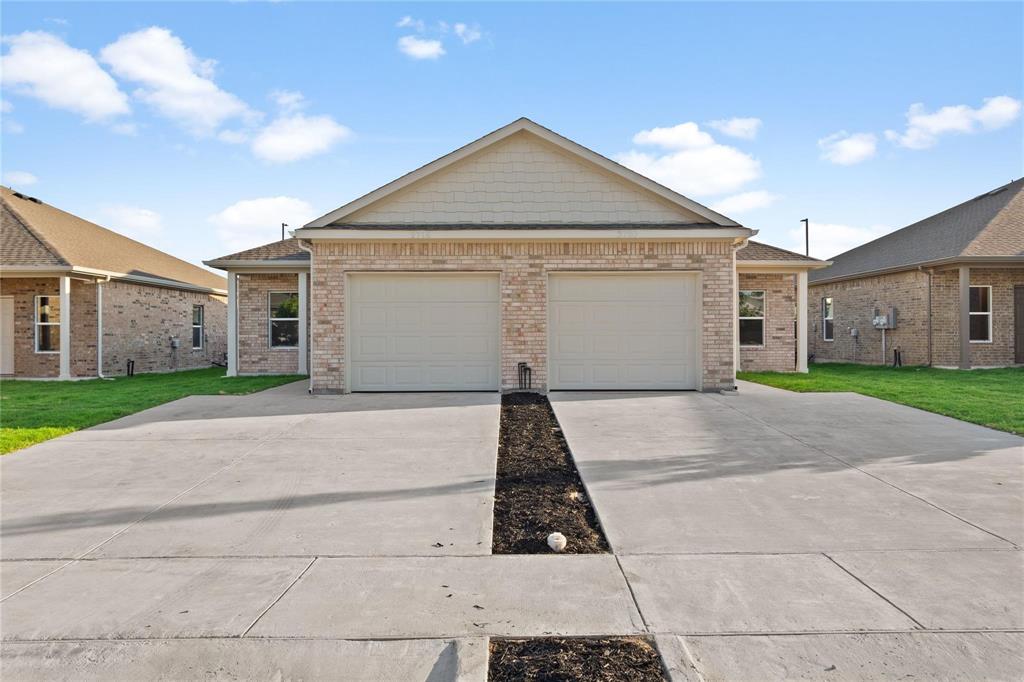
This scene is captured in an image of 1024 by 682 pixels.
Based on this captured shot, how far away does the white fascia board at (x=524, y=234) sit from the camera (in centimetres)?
1205

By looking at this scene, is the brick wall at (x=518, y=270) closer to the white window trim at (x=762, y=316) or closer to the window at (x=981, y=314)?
the white window trim at (x=762, y=316)

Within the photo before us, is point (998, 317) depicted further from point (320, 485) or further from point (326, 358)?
point (320, 485)

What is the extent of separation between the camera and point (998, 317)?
18.2m

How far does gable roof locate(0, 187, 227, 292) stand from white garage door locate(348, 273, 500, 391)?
31.0ft

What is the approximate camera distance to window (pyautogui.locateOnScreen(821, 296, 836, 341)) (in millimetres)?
24312

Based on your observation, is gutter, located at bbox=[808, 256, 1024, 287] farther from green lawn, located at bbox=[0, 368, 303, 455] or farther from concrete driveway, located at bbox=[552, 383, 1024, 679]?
green lawn, located at bbox=[0, 368, 303, 455]

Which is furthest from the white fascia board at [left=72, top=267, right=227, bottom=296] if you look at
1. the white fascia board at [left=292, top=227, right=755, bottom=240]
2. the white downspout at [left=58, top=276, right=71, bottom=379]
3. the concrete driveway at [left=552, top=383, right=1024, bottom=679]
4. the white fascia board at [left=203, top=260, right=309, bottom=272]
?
the concrete driveway at [left=552, top=383, right=1024, bottom=679]

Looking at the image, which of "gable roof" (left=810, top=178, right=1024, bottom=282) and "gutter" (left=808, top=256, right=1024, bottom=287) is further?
"gable roof" (left=810, top=178, right=1024, bottom=282)

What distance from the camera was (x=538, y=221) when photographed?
12.7 m

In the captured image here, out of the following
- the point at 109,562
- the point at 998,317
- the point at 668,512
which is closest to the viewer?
the point at 109,562

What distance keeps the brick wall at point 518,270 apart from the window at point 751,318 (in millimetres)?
5823

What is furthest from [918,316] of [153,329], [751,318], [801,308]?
[153,329]

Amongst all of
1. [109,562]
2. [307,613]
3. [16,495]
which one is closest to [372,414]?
[16,495]

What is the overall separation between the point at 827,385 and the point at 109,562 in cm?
1370
